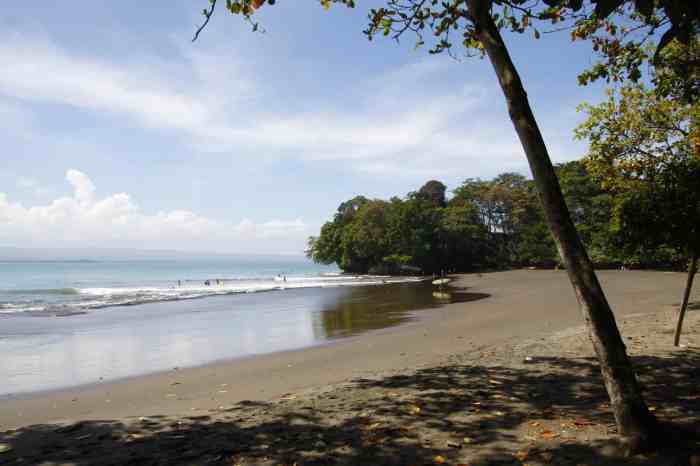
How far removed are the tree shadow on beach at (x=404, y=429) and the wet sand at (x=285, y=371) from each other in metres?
1.20

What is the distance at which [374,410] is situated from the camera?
571 centimetres

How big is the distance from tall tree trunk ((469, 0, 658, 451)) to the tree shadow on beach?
267mm

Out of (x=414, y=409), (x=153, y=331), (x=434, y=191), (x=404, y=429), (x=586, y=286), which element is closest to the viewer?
(x=586, y=286)

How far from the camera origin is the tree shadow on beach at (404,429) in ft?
13.9

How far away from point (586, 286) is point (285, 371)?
25.0 ft

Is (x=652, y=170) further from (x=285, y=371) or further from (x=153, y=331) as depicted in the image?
(x=153, y=331)

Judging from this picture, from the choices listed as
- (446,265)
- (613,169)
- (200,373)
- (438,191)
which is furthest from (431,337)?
(438,191)

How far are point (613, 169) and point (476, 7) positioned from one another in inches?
465

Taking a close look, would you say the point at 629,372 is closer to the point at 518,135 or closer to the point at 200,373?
the point at 518,135

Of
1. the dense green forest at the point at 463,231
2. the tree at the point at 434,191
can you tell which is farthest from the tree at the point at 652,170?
the tree at the point at 434,191

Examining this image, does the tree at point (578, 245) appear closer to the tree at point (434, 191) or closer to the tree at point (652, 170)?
the tree at point (652, 170)

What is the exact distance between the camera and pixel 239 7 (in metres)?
6.83

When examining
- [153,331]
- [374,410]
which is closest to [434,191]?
[153,331]

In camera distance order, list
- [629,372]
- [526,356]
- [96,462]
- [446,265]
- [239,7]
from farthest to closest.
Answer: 1. [446,265]
2. [526,356]
3. [239,7]
4. [96,462]
5. [629,372]
